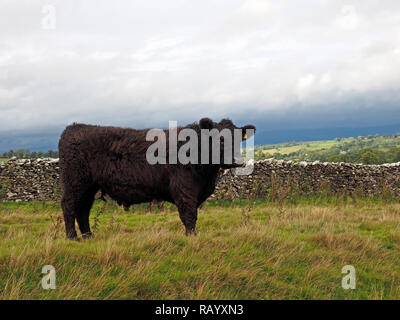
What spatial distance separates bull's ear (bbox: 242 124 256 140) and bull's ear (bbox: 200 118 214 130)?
0.78 metres

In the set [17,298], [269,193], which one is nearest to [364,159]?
[269,193]

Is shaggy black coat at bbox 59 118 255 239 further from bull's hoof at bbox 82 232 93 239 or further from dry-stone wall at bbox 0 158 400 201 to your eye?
dry-stone wall at bbox 0 158 400 201

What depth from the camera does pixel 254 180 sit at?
17.2m

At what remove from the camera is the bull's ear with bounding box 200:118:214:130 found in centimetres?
601

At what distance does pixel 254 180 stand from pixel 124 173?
1195cm

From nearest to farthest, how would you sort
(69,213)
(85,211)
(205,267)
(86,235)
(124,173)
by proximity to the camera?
1. (205,267)
2. (124,173)
3. (69,213)
4. (86,235)
5. (85,211)

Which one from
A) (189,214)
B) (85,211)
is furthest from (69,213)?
(189,214)

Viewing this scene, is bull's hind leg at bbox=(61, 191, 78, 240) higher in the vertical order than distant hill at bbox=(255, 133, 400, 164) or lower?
lower

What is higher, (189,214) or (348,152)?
(348,152)

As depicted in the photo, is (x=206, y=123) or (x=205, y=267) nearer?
(x=205, y=267)

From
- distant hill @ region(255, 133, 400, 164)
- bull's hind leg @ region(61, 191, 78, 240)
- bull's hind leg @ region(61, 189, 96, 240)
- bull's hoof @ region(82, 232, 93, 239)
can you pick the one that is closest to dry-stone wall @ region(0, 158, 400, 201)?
distant hill @ region(255, 133, 400, 164)

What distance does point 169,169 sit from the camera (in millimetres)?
6082

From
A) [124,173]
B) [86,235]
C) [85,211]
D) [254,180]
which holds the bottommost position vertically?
[86,235]

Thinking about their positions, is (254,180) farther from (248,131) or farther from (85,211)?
(85,211)
